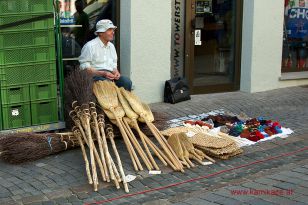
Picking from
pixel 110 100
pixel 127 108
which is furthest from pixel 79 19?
pixel 127 108

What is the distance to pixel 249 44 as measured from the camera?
10000 mm

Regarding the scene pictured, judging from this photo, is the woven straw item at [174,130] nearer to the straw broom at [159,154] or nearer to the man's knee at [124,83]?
the straw broom at [159,154]

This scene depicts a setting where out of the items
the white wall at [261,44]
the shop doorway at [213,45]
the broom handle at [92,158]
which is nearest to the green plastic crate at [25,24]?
the broom handle at [92,158]

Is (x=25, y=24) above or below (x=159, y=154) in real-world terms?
above

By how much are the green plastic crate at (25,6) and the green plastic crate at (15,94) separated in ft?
2.85

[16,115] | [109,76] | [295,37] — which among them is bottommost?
[16,115]

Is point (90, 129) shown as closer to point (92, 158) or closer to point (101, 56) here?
point (92, 158)

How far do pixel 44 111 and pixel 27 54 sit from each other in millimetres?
731

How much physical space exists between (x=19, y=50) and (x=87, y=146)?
4.56 ft

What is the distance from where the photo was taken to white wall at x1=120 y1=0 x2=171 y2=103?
28.1ft

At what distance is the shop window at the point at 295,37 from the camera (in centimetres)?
1102

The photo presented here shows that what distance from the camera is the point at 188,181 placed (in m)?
5.44

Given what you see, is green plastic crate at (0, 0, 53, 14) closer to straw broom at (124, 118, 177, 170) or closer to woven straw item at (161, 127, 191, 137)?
straw broom at (124, 118, 177, 170)

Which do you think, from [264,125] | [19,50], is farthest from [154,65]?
[19,50]
